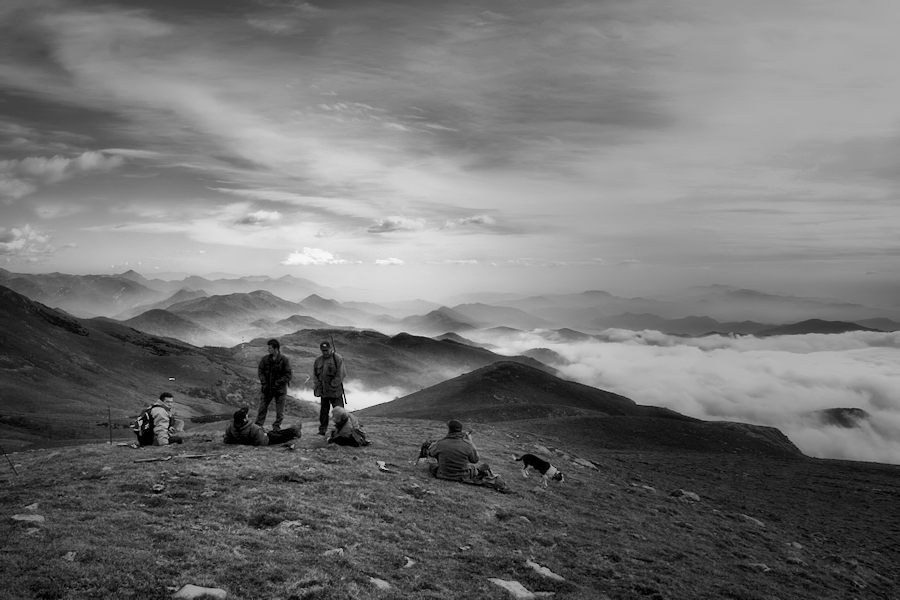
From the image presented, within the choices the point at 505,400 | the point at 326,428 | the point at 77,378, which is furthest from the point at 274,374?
the point at 77,378

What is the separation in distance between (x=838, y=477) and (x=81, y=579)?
6590 cm

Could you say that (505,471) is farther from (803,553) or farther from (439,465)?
(803,553)

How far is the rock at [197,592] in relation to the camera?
8.84 metres

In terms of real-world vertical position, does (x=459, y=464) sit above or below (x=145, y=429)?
above

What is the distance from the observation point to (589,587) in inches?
516

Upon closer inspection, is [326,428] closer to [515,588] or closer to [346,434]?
[346,434]

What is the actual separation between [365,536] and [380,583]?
2.81 m

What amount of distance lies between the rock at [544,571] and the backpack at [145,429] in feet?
61.8

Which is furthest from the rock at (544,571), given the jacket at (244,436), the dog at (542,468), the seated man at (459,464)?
the jacket at (244,436)

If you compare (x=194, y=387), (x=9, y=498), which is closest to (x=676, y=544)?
(x=9, y=498)

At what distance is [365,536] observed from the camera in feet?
44.1

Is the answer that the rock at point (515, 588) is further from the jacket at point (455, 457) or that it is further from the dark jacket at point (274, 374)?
the dark jacket at point (274, 374)

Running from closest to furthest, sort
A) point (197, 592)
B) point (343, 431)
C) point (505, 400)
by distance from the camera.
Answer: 1. point (197, 592)
2. point (343, 431)
3. point (505, 400)

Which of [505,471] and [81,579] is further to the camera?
[505,471]
